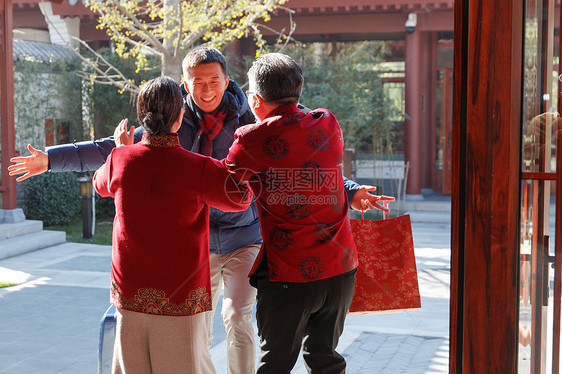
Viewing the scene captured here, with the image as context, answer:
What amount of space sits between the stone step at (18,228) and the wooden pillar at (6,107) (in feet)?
1.04

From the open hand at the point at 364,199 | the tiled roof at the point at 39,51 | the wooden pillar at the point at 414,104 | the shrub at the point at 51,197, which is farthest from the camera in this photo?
the wooden pillar at the point at 414,104

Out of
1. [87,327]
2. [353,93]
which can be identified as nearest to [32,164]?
[87,327]

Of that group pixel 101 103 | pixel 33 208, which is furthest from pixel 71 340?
pixel 101 103

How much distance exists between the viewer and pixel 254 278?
8.13 feet

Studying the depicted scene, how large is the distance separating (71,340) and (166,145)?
9.68ft

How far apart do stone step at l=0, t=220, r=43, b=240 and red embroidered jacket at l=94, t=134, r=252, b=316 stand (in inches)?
268

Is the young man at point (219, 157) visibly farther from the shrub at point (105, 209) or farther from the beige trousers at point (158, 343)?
the shrub at point (105, 209)

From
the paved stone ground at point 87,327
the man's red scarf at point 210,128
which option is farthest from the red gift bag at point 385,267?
the paved stone ground at point 87,327

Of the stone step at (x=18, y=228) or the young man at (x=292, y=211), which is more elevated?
the young man at (x=292, y=211)

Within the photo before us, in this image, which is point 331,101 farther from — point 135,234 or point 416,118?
point 135,234

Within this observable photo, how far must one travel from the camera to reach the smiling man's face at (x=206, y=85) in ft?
9.66

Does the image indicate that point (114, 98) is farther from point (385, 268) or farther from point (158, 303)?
point (158, 303)

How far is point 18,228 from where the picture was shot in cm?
886

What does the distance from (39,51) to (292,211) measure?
10233 mm
